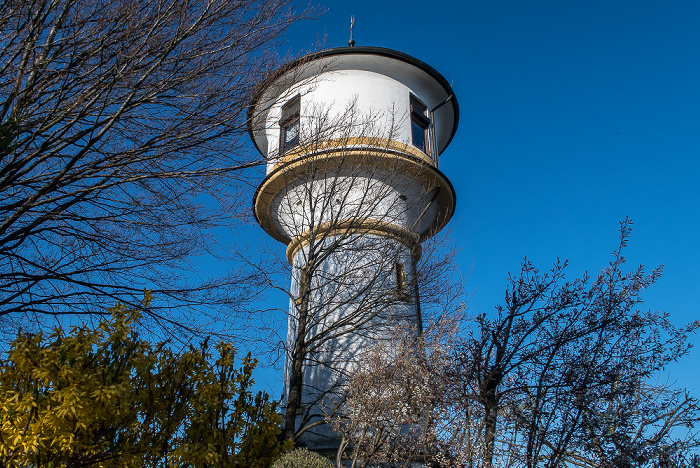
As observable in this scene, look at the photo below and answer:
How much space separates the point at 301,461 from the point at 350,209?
16.7ft

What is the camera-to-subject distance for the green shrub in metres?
6.84

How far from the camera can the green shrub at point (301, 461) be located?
6840 millimetres

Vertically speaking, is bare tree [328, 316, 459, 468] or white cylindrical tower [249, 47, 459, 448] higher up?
white cylindrical tower [249, 47, 459, 448]

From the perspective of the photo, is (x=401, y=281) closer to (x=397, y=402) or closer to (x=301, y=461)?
(x=397, y=402)

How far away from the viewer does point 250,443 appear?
4055mm

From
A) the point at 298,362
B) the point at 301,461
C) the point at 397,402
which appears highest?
the point at 298,362

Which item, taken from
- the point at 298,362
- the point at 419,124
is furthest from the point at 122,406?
the point at 419,124

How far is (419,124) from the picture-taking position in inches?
496

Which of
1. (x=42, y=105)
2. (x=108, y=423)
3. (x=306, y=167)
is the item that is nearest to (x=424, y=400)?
(x=108, y=423)

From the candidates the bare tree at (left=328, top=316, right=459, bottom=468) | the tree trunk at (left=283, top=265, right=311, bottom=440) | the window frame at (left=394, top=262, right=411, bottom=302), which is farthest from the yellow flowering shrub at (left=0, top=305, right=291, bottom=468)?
the window frame at (left=394, top=262, right=411, bottom=302)

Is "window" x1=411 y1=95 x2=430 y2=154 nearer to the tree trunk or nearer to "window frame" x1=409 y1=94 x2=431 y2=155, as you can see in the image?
"window frame" x1=409 y1=94 x2=431 y2=155

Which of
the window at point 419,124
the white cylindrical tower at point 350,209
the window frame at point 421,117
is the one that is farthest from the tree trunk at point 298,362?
the window frame at point 421,117

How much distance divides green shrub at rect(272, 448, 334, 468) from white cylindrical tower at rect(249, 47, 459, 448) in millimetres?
1420

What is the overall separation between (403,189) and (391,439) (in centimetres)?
559
